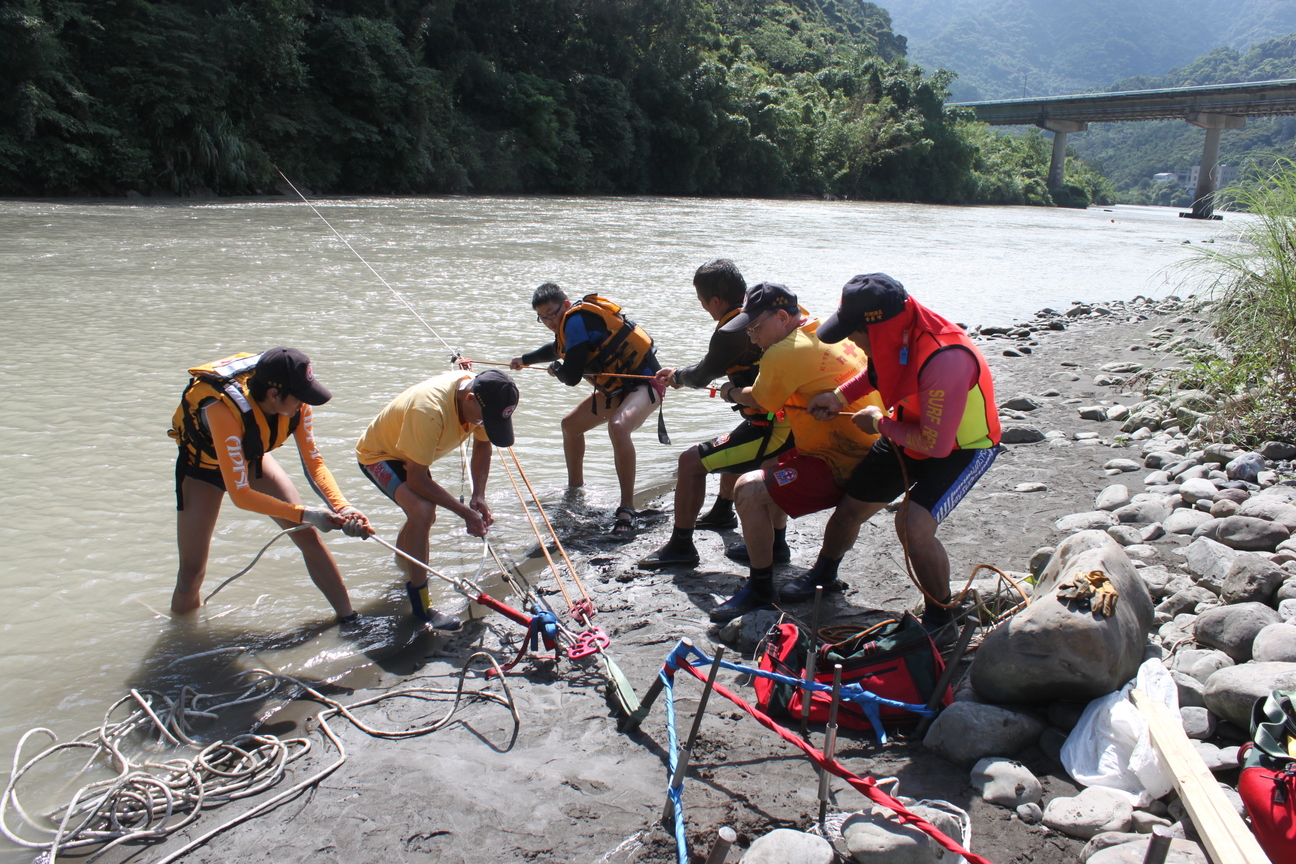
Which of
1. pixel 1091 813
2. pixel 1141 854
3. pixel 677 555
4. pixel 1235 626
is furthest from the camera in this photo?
pixel 677 555

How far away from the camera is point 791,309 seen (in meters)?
4.21

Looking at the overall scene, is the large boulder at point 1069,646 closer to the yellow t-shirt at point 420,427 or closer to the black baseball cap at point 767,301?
the black baseball cap at point 767,301

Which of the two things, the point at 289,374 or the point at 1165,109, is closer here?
the point at 289,374

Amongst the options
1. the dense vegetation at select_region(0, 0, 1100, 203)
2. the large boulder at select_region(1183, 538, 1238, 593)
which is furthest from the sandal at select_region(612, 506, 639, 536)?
the dense vegetation at select_region(0, 0, 1100, 203)

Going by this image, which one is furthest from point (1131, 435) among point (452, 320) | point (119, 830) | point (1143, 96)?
point (1143, 96)

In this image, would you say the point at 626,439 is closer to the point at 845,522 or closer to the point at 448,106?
the point at 845,522

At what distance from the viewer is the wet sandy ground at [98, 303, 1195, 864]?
2.73 m

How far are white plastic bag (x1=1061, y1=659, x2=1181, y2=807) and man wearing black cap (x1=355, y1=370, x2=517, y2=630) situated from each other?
260 cm

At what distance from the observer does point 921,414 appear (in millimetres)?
3527

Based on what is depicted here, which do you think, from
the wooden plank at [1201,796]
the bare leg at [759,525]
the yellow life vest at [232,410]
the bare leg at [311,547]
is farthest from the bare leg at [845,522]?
the yellow life vest at [232,410]

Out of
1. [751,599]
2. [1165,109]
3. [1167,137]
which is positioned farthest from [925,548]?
[1167,137]

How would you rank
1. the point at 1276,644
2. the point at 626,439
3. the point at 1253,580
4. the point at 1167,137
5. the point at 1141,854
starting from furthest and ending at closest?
the point at 1167,137 < the point at 626,439 < the point at 1253,580 < the point at 1276,644 < the point at 1141,854

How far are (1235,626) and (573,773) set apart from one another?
2.44m

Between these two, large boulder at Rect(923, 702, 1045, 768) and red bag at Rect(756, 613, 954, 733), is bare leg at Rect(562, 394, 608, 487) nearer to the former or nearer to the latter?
red bag at Rect(756, 613, 954, 733)
